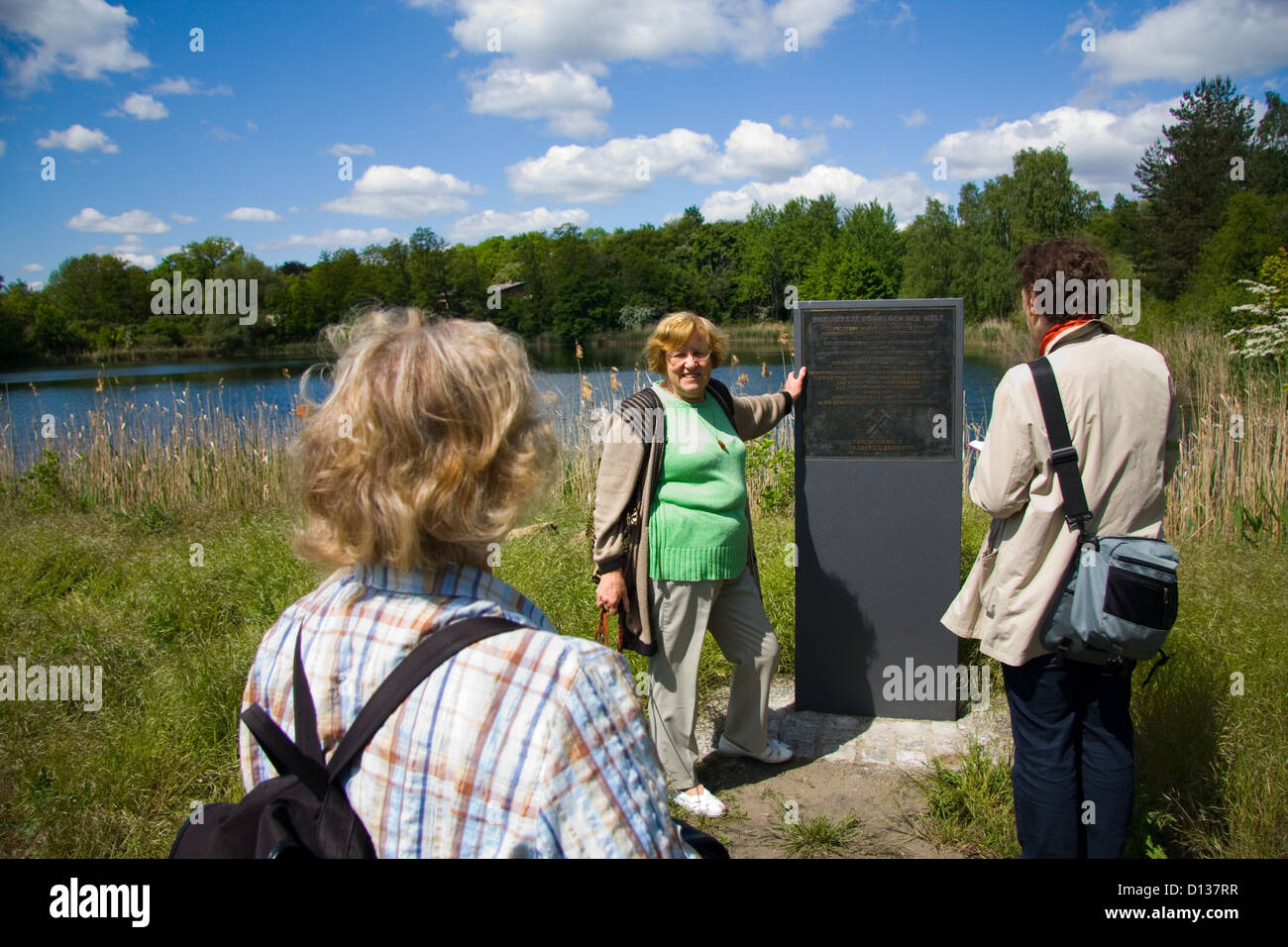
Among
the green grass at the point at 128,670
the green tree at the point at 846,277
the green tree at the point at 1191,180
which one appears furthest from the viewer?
the green tree at the point at 846,277

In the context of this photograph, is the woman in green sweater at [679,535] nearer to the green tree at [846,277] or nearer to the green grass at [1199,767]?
the green grass at [1199,767]

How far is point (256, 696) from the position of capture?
1257 mm

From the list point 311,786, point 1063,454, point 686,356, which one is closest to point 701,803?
point 686,356

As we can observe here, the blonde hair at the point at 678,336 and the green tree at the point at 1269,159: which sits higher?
the green tree at the point at 1269,159

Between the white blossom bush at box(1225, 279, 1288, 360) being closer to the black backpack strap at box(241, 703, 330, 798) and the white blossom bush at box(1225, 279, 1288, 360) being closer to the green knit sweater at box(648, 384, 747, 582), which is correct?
the green knit sweater at box(648, 384, 747, 582)

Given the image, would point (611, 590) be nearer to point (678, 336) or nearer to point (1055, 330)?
point (678, 336)

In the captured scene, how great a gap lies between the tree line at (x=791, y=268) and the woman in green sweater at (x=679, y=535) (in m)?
1.75

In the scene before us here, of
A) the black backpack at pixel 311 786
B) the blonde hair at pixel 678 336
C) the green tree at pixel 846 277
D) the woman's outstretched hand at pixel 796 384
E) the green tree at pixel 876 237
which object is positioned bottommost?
the black backpack at pixel 311 786

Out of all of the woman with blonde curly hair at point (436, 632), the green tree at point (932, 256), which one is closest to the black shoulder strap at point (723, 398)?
the woman with blonde curly hair at point (436, 632)

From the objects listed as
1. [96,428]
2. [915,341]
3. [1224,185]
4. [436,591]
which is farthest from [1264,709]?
[1224,185]

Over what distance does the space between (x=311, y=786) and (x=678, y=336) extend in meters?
2.44

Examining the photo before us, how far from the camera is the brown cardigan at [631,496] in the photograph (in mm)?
3262

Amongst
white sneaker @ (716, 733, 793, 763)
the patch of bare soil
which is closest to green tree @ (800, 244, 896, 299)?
white sneaker @ (716, 733, 793, 763)

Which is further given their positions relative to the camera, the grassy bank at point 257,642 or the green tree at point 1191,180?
the green tree at point 1191,180
